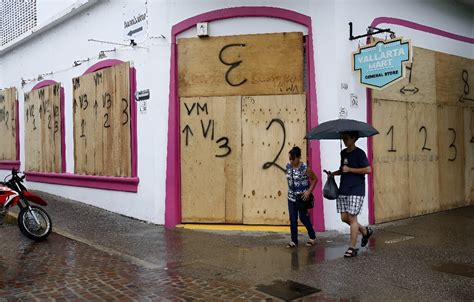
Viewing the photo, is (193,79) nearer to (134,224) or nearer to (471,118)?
(134,224)

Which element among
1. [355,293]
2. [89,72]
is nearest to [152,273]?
[355,293]

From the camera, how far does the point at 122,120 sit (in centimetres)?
889

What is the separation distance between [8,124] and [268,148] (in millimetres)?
9661

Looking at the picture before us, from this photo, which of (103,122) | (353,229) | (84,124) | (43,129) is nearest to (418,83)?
(353,229)

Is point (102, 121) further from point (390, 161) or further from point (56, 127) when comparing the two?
point (390, 161)

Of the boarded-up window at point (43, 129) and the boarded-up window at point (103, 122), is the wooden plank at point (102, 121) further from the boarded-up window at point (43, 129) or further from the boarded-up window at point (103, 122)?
the boarded-up window at point (43, 129)

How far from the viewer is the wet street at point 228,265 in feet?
14.9

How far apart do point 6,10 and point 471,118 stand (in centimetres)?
1426

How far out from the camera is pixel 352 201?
5.79 meters

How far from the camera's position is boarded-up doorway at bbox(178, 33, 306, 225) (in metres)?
7.59

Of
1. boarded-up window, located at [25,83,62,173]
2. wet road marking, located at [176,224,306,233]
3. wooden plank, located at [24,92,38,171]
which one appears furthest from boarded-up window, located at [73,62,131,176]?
wooden plank, located at [24,92,38,171]

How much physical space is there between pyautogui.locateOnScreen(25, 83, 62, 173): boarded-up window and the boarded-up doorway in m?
4.59

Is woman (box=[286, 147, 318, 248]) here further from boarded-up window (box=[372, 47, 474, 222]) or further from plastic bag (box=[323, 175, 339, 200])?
boarded-up window (box=[372, 47, 474, 222])

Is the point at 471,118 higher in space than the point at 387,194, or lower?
higher
